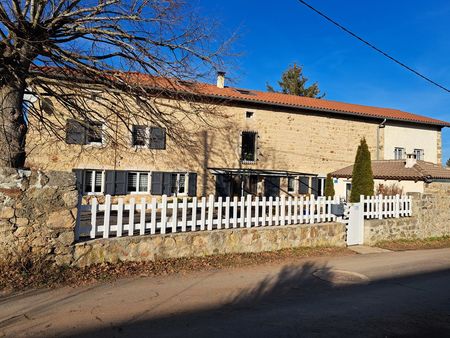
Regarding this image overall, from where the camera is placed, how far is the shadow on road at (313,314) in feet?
13.4

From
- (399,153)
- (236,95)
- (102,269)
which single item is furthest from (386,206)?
(399,153)

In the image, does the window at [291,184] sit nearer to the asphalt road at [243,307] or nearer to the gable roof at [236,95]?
the gable roof at [236,95]

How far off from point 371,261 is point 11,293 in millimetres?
7197

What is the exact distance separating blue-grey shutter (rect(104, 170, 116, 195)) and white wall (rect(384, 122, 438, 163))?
1701 cm

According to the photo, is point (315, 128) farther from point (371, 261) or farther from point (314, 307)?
point (314, 307)

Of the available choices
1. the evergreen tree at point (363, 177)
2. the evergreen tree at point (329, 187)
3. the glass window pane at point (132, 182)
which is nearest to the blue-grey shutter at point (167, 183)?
the glass window pane at point (132, 182)

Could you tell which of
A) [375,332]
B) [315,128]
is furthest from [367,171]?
[375,332]

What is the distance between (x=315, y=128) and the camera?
21578mm

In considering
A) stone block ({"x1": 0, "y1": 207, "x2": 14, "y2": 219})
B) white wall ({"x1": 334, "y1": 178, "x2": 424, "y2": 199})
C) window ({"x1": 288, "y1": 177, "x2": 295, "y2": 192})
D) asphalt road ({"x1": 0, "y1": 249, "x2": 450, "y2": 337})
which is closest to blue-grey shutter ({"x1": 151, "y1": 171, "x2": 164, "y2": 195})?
window ({"x1": 288, "y1": 177, "x2": 295, "y2": 192})

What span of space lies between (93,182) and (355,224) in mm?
11529

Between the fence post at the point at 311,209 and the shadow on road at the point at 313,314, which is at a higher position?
the fence post at the point at 311,209

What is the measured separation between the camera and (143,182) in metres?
17.5

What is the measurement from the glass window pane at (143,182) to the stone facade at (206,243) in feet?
33.3

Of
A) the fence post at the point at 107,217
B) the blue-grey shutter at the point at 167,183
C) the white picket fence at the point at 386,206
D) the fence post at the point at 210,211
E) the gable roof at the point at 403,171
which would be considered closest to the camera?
the fence post at the point at 107,217
